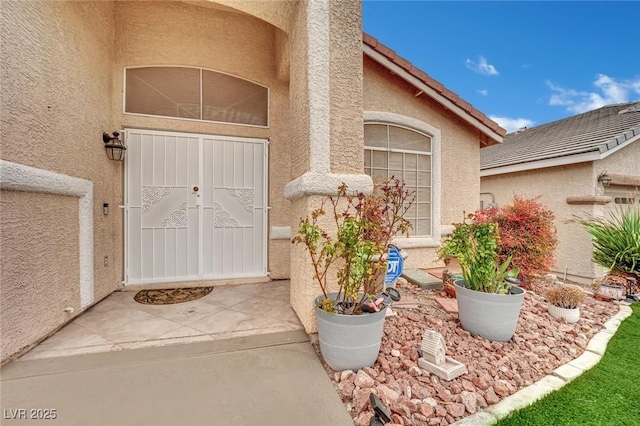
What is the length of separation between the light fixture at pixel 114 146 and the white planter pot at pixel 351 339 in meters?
4.51

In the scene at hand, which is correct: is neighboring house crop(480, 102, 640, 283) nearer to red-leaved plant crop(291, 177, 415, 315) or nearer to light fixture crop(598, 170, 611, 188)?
light fixture crop(598, 170, 611, 188)

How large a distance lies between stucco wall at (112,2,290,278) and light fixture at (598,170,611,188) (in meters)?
8.15

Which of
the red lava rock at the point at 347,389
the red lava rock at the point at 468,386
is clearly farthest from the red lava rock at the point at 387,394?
the red lava rock at the point at 468,386

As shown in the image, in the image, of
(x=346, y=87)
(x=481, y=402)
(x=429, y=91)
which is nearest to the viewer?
(x=481, y=402)

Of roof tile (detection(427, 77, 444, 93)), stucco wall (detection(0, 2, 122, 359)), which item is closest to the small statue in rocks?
stucco wall (detection(0, 2, 122, 359))

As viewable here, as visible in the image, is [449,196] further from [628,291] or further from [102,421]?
[102,421]

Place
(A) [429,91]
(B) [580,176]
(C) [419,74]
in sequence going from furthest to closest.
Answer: (B) [580,176] < (A) [429,91] < (C) [419,74]

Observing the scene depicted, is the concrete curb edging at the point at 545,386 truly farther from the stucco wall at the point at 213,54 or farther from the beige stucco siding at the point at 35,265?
the beige stucco siding at the point at 35,265

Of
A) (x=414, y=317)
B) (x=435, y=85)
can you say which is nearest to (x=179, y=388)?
(x=414, y=317)

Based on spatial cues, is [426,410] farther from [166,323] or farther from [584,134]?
[584,134]

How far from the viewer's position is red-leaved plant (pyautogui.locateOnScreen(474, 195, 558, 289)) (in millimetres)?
4723

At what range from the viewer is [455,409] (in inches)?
79.4

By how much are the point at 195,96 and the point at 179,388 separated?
4.90m

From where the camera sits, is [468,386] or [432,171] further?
[432,171]
